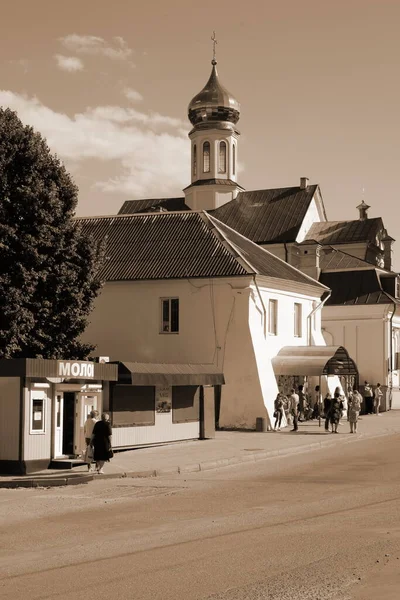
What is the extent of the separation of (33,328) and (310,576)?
25.9 m

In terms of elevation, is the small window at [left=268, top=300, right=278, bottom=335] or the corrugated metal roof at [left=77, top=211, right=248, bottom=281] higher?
the corrugated metal roof at [left=77, top=211, right=248, bottom=281]

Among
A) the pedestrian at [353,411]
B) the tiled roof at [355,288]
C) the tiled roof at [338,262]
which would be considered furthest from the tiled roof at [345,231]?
the pedestrian at [353,411]

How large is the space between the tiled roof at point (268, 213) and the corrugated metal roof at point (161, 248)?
23636 mm

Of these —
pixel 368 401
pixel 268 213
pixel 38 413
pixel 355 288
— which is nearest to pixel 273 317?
pixel 368 401

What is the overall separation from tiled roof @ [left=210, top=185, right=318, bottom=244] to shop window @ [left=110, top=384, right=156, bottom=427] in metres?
36.3

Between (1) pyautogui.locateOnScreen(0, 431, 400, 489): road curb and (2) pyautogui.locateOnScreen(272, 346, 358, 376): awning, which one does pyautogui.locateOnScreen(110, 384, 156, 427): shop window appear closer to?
(1) pyautogui.locateOnScreen(0, 431, 400, 489): road curb

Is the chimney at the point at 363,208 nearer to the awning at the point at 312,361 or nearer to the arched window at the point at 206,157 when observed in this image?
the arched window at the point at 206,157

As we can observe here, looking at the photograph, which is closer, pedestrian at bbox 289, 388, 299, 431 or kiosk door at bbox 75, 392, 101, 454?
kiosk door at bbox 75, 392, 101, 454

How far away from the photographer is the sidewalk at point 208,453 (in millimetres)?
20359

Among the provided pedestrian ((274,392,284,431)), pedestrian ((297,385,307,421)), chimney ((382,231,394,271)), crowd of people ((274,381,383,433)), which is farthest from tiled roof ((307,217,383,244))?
pedestrian ((274,392,284,431))

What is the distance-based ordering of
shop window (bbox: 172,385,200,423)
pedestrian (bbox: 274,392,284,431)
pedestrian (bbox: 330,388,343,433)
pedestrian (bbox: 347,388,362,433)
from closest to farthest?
shop window (bbox: 172,385,200,423)
pedestrian (bbox: 347,388,362,433)
pedestrian (bbox: 330,388,343,433)
pedestrian (bbox: 274,392,284,431)

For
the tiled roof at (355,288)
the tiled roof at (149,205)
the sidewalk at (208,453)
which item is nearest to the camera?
the sidewalk at (208,453)

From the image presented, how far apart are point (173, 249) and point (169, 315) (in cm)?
294

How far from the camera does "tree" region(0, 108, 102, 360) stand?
107ft
